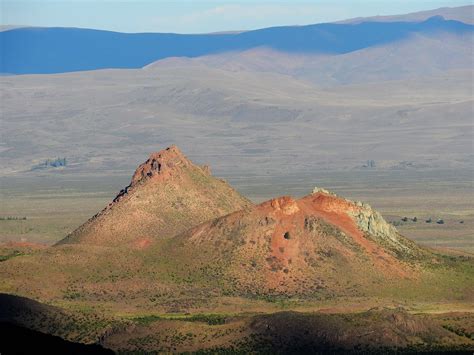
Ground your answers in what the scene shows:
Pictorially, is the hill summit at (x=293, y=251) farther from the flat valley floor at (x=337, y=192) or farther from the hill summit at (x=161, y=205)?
the flat valley floor at (x=337, y=192)

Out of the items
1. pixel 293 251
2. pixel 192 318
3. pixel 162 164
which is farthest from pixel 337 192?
pixel 192 318

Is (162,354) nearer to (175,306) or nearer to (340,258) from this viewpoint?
(175,306)

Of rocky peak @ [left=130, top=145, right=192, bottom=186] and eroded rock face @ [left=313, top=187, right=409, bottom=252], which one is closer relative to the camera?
eroded rock face @ [left=313, top=187, right=409, bottom=252]

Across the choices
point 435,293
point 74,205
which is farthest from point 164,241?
point 74,205

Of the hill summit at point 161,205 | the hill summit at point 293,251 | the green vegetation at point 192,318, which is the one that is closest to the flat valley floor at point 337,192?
the hill summit at point 161,205

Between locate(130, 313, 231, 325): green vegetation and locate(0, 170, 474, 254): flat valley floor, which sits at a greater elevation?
locate(130, 313, 231, 325): green vegetation

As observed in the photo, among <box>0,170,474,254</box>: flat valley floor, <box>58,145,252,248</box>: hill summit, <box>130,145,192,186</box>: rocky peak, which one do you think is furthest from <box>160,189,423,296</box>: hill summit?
<box>0,170,474,254</box>: flat valley floor

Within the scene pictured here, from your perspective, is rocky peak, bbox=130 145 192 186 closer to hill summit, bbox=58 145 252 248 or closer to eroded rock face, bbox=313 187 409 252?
hill summit, bbox=58 145 252 248

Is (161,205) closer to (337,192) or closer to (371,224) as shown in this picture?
(371,224)

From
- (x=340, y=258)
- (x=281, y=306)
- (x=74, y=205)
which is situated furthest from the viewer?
(x=74, y=205)
